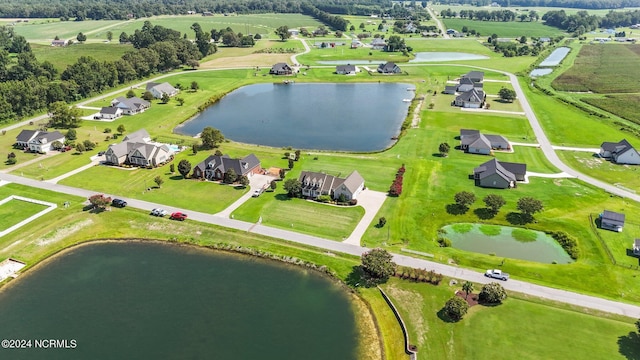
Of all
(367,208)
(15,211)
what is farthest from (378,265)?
(15,211)

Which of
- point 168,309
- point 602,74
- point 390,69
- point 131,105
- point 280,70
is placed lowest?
point 168,309

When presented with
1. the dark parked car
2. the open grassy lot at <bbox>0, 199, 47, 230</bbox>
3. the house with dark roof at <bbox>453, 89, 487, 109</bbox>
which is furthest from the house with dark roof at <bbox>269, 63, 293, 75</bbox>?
the open grassy lot at <bbox>0, 199, 47, 230</bbox>

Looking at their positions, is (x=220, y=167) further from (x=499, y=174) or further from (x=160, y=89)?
(x=160, y=89)

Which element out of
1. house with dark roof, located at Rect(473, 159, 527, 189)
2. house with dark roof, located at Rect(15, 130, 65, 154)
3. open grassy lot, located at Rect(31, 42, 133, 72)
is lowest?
house with dark roof, located at Rect(473, 159, 527, 189)

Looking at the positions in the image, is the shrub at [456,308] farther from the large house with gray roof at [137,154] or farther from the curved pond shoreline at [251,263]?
the large house with gray roof at [137,154]

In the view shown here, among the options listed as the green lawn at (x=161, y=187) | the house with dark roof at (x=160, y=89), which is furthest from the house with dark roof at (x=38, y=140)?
the house with dark roof at (x=160, y=89)

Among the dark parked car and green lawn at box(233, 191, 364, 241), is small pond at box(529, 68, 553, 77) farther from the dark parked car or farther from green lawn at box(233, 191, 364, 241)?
the dark parked car
